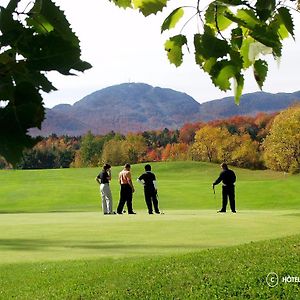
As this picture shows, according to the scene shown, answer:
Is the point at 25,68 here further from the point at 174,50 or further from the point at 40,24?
the point at 174,50

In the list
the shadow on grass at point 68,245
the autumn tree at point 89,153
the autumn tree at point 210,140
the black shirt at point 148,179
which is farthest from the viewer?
the autumn tree at point 89,153

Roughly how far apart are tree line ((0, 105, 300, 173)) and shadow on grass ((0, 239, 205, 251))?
44.8 meters

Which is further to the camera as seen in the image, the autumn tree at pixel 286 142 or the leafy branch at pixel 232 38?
the autumn tree at pixel 286 142

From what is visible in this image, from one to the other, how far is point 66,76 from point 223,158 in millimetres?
75878

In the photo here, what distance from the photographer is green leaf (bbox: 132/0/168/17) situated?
201 centimetres

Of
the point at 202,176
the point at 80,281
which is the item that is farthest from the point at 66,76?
the point at 202,176

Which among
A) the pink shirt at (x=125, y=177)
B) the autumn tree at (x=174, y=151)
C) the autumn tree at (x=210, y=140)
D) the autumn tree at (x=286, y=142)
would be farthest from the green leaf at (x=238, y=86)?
the autumn tree at (x=174, y=151)

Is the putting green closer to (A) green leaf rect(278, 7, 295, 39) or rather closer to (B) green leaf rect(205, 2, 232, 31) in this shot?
(B) green leaf rect(205, 2, 232, 31)

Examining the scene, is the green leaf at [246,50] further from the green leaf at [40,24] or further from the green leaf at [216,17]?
the green leaf at [40,24]

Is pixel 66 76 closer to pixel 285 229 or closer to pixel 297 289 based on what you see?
pixel 297 289

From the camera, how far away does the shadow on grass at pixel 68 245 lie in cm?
867

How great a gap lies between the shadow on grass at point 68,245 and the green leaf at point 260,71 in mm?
6797

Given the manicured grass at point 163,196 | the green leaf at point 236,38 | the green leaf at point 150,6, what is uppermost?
the green leaf at point 150,6

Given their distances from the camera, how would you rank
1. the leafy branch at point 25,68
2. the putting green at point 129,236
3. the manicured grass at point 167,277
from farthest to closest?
the putting green at point 129,236, the manicured grass at point 167,277, the leafy branch at point 25,68
